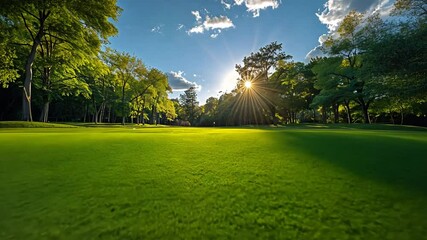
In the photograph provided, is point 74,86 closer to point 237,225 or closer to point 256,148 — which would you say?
point 256,148

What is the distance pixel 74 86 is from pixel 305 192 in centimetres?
2390

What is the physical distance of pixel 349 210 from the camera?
1920 mm

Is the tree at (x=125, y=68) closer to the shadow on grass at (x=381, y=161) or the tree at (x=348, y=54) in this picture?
the tree at (x=348, y=54)

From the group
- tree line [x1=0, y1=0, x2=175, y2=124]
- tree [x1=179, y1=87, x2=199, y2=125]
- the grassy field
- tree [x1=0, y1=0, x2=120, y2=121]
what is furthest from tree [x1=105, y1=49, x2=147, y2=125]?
tree [x1=179, y1=87, x2=199, y2=125]

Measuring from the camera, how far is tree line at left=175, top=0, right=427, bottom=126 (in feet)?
45.4

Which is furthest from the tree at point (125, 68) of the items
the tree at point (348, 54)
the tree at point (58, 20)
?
the tree at point (348, 54)

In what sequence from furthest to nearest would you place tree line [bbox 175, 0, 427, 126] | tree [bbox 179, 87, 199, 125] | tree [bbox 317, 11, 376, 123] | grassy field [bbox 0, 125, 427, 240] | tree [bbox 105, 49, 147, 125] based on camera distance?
tree [bbox 179, 87, 199, 125]
tree [bbox 105, 49, 147, 125]
tree [bbox 317, 11, 376, 123]
tree line [bbox 175, 0, 427, 126]
grassy field [bbox 0, 125, 427, 240]

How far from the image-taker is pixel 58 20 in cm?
1574

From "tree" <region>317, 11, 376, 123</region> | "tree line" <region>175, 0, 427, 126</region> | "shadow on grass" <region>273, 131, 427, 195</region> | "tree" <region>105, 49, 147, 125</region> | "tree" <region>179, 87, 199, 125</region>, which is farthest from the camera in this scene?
"tree" <region>179, 87, 199, 125</region>

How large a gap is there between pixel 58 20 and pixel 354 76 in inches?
1143

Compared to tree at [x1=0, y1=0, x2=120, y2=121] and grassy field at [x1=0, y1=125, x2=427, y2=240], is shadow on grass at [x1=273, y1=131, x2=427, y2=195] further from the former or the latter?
tree at [x1=0, y1=0, x2=120, y2=121]

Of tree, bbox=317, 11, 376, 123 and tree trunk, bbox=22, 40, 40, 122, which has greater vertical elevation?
tree, bbox=317, 11, 376, 123

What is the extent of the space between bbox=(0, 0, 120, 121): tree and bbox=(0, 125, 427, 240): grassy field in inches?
578

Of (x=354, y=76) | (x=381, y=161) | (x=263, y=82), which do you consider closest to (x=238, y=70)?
(x=263, y=82)
